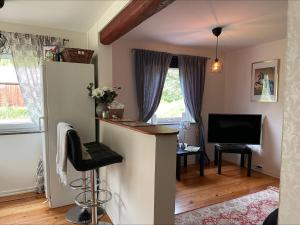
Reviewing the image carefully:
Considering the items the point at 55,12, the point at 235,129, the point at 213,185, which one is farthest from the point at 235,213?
the point at 55,12

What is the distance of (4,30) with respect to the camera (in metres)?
2.86

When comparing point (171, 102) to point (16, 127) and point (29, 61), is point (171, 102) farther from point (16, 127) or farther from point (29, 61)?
point (16, 127)

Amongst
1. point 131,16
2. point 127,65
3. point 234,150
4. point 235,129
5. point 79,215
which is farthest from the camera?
point 235,129

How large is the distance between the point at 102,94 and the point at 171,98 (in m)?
2.02

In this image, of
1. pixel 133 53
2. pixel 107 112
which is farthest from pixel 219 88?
pixel 107 112

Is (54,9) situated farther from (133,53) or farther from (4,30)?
(133,53)

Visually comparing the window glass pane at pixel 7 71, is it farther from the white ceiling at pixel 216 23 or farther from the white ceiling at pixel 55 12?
the white ceiling at pixel 216 23

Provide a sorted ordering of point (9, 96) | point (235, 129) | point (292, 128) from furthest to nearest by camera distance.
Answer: point (235, 129) < point (9, 96) < point (292, 128)

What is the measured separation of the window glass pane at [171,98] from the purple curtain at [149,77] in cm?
26

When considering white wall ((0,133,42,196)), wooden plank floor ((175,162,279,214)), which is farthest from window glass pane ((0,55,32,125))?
wooden plank floor ((175,162,279,214))

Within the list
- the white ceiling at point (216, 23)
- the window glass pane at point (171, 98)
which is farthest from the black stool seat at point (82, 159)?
the window glass pane at point (171, 98)

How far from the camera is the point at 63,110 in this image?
8.67 feet

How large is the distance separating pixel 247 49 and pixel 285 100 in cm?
418

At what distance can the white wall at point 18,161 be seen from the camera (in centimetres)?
296
